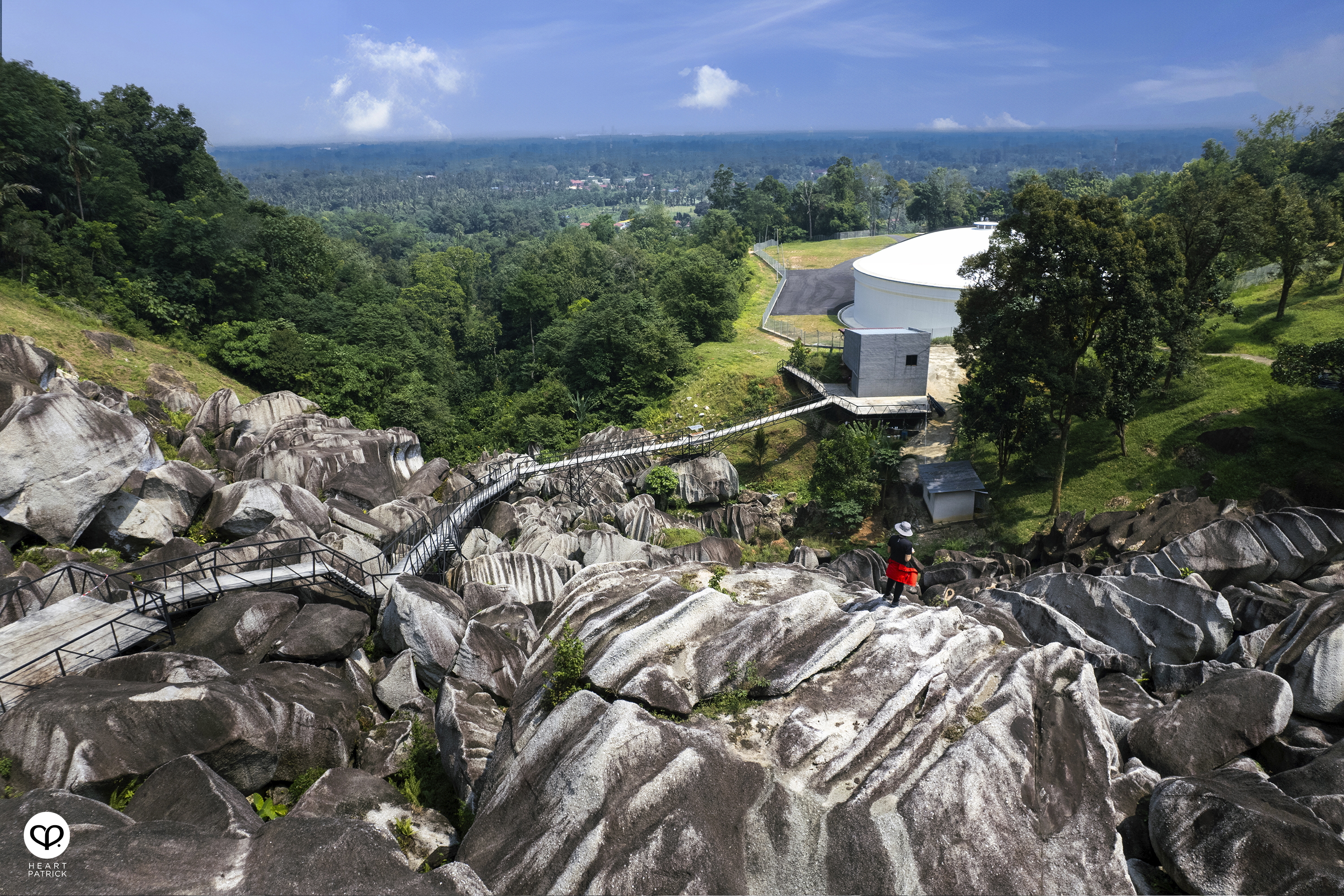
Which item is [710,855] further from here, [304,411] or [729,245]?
[729,245]

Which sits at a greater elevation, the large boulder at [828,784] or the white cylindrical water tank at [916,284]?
the white cylindrical water tank at [916,284]

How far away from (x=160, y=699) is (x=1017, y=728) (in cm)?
1349

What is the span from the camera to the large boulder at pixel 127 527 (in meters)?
21.3

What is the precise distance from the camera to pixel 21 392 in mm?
21562

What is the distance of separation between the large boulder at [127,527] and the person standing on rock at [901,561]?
67.8 feet

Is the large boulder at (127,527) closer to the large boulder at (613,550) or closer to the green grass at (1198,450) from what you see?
the large boulder at (613,550)

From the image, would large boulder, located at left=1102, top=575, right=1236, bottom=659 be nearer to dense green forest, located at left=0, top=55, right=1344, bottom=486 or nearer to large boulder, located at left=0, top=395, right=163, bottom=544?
dense green forest, located at left=0, top=55, right=1344, bottom=486

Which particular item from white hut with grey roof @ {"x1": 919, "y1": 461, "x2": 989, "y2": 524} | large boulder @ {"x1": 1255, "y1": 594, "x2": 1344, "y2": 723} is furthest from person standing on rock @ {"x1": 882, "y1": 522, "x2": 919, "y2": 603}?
white hut with grey roof @ {"x1": 919, "y1": 461, "x2": 989, "y2": 524}

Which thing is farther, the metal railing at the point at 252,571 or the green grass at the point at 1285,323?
the green grass at the point at 1285,323

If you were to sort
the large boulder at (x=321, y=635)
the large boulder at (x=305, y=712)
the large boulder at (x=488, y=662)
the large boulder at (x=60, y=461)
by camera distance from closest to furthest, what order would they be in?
the large boulder at (x=305, y=712)
the large boulder at (x=488, y=662)
the large boulder at (x=321, y=635)
the large boulder at (x=60, y=461)

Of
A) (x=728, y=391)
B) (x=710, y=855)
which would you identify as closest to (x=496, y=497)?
(x=728, y=391)

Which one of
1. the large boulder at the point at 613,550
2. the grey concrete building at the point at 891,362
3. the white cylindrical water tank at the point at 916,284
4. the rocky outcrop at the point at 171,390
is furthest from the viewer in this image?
the white cylindrical water tank at the point at 916,284

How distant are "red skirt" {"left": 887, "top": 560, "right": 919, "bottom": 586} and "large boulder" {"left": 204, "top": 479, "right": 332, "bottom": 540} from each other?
1766cm

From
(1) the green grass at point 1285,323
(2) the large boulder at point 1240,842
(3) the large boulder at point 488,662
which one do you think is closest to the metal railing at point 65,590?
(3) the large boulder at point 488,662
